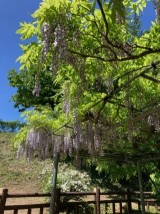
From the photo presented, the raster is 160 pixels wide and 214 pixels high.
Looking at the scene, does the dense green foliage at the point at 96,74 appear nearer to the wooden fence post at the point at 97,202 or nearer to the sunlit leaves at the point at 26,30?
the sunlit leaves at the point at 26,30

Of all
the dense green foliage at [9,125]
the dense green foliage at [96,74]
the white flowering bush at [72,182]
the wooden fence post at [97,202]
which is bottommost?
the wooden fence post at [97,202]

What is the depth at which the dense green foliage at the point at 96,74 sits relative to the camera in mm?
3174

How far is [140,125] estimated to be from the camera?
6297 millimetres

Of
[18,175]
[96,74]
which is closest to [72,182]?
[18,175]

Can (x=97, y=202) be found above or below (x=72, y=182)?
below

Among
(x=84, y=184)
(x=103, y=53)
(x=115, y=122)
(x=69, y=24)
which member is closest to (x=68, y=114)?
(x=115, y=122)

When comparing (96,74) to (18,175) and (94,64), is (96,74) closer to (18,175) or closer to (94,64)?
(94,64)

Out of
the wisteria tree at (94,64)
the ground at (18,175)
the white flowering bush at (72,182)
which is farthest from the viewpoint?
the ground at (18,175)

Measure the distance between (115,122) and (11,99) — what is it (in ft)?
72.2

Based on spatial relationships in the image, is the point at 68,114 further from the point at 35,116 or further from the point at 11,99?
the point at 11,99

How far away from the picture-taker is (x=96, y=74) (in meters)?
4.14

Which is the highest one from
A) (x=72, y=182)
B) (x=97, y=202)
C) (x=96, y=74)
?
(x=96, y=74)

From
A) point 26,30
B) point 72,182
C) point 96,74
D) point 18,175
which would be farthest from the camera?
point 18,175

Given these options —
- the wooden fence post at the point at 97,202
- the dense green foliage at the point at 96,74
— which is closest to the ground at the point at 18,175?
the wooden fence post at the point at 97,202
